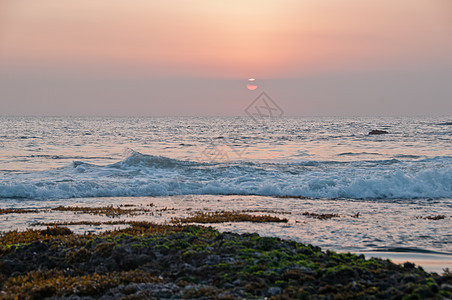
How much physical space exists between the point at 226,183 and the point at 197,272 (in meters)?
20.0

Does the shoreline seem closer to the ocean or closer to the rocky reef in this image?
the ocean

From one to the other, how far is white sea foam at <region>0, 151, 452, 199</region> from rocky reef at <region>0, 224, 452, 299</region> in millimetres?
14827

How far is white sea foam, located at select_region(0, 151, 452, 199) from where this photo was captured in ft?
81.7

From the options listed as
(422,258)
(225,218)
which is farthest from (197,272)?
(225,218)

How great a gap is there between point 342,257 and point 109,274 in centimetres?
514

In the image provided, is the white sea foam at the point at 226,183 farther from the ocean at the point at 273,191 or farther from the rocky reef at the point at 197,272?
the rocky reef at the point at 197,272

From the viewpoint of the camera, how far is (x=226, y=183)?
2812cm

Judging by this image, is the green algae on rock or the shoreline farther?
the green algae on rock

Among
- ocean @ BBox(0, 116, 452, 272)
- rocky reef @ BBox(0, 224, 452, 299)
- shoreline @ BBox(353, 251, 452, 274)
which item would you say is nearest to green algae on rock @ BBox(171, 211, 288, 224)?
ocean @ BBox(0, 116, 452, 272)

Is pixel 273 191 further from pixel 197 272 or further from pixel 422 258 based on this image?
pixel 197 272

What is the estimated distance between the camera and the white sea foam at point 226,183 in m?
24.9

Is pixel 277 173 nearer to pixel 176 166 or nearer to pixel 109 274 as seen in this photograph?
pixel 176 166

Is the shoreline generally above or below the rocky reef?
below

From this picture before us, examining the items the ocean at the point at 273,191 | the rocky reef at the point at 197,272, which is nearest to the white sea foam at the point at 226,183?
the ocean at the point at 273,191
